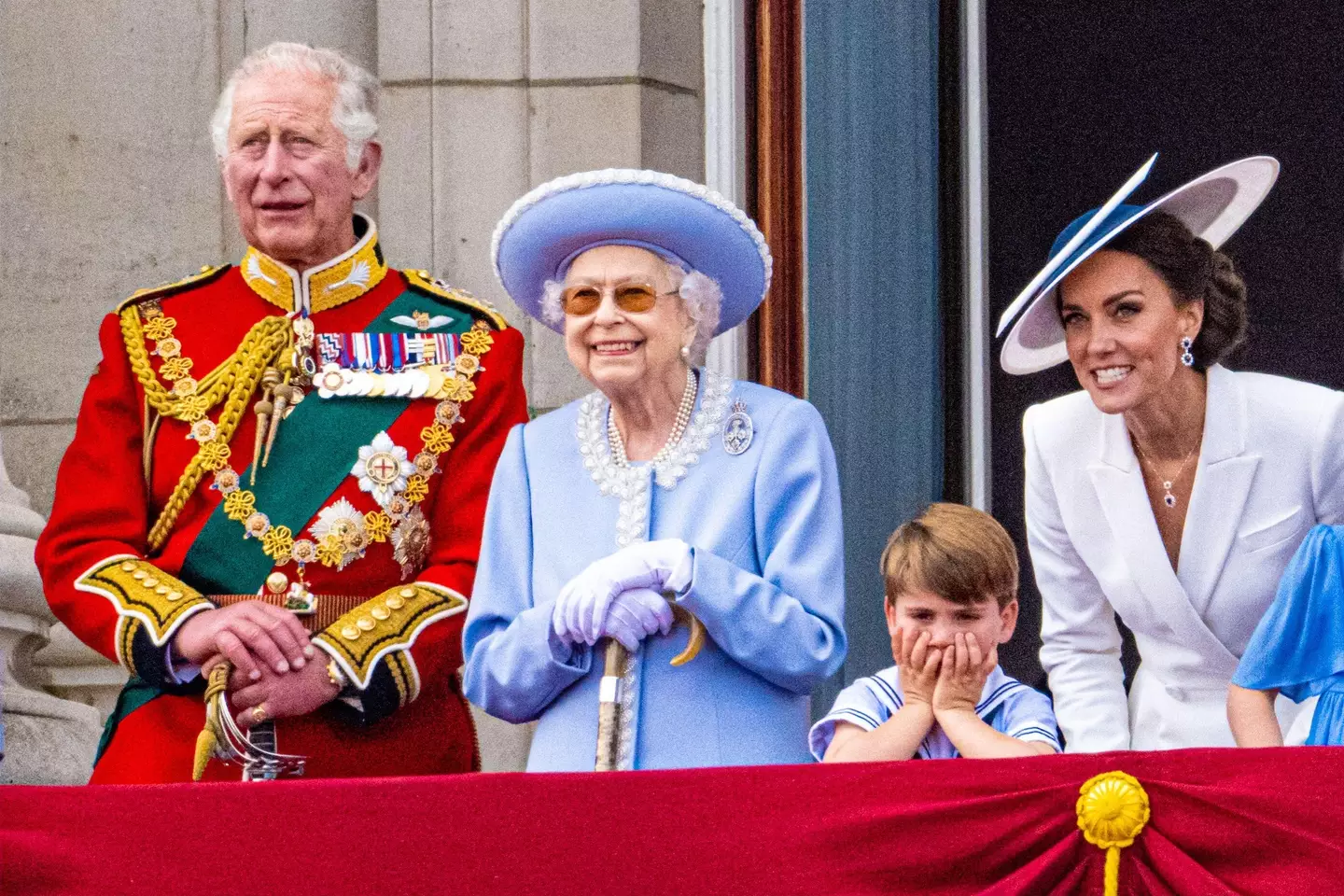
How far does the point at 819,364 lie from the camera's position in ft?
18.1

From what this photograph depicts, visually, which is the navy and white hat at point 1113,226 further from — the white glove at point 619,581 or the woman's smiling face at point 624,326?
the white glove at point 619,581

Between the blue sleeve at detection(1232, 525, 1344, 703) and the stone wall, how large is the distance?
7.44 ft

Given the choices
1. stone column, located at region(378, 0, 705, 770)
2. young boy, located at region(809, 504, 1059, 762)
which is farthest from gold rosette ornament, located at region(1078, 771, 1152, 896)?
stone column, located at region(378, 0, 705, 770)

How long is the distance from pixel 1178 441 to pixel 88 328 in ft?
8.91

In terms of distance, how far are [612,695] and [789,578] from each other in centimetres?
29

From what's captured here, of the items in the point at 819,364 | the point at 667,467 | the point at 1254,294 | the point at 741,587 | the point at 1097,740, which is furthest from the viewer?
the point at 1254,294

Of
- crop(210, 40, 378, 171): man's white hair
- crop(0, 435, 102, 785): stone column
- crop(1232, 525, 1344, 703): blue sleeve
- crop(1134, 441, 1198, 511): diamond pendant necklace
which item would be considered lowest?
crop(0, 435, 102, 785): stone column

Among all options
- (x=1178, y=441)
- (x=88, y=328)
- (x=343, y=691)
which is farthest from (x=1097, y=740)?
(x=88, y=328)

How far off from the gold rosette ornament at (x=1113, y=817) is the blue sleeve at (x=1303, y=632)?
500 millimetres

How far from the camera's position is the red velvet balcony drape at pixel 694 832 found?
3.07 metres

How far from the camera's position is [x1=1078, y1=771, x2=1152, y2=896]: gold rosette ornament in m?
3.07

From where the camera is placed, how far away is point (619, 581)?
138 inches

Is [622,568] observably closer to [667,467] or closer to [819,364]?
[667,467]

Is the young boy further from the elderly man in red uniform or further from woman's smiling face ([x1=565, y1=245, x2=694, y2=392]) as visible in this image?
the elderly man in red uniform
